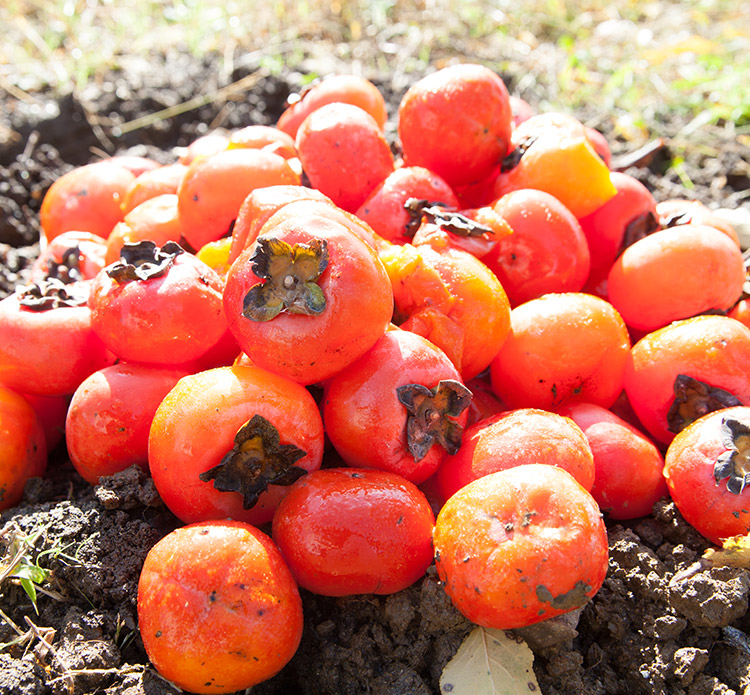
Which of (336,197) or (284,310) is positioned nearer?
(284,310)

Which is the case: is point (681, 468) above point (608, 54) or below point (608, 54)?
below

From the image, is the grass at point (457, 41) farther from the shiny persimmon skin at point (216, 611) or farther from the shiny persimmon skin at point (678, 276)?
the shiny persimmon skin at point (216, 611)

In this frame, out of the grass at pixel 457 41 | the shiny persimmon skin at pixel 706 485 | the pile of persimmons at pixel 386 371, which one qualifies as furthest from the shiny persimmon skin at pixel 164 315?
the grass at pixel 457 41

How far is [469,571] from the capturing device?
6.50 feet

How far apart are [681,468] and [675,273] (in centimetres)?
90

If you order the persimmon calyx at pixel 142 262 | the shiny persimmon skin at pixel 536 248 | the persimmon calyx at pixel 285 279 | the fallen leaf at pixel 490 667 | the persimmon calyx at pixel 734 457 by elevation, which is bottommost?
the fallen leaf at pixel 490 667

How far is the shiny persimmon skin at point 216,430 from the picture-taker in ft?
7.09

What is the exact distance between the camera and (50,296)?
9.28 feet

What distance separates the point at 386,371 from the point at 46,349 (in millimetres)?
1389

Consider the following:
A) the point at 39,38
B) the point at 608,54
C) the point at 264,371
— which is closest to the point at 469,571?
the point at 264,371

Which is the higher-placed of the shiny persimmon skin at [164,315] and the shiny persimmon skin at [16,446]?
the shiny persimmon skin at [164,315]

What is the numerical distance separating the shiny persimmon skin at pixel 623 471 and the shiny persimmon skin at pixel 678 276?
64 cm

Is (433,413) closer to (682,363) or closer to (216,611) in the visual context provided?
(216,611)

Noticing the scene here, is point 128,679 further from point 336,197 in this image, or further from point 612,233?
point 612,233
